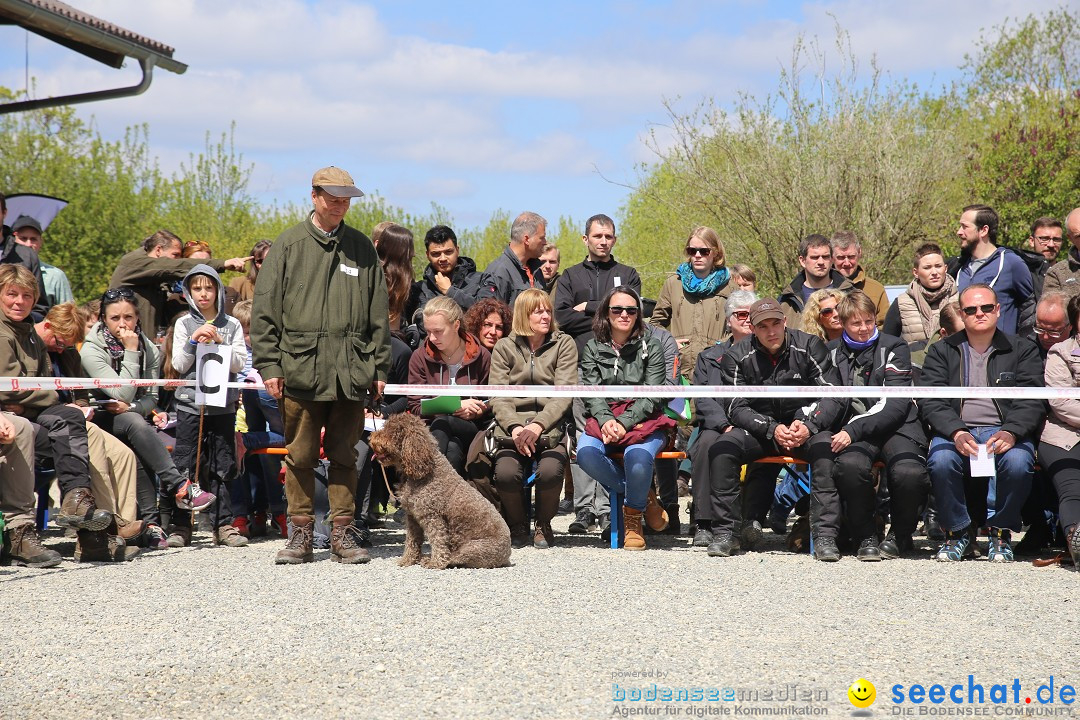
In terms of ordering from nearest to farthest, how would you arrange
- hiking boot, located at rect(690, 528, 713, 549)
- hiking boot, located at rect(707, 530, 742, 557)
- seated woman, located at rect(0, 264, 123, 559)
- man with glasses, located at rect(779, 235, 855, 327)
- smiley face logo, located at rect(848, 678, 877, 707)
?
smiley face logo, located at rect(848, 678, 877, 707) → seated woman, located at rect(0, 264, 123, 559) → hiking boot, located at rect(707, 530, 742, 557) → hiking boot, located at rect(690, 528, 713, 549) → man with glasses, located at rect(779, 235, 855, 327)

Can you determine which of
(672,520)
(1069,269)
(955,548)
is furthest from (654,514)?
(1069,269)

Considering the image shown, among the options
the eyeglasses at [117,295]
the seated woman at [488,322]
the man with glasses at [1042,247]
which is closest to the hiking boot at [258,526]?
the eyeglasses at [117,295]

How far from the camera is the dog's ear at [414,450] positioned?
7.27 meters

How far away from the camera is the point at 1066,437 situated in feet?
25.0

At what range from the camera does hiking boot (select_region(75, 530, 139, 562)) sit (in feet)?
25.3

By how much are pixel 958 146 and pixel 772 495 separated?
18.2 m

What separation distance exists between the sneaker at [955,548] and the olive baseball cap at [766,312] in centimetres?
204

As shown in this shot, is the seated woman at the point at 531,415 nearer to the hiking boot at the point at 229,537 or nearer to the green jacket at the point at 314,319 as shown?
the green jacket at the point at 314,319

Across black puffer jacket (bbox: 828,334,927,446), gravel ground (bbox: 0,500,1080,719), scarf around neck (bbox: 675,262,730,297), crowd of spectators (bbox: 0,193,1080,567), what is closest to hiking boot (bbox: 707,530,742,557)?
crowd of spectators (bbox: 0,193,1080,567)

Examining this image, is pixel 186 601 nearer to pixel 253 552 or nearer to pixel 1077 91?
pixel 253 552

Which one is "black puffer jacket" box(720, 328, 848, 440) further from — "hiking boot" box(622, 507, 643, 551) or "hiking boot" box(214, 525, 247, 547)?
"hiking boot" box(214, 525, 247, 547)

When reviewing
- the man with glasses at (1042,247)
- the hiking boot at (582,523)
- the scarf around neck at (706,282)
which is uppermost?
the man with glasses at (1042,247)

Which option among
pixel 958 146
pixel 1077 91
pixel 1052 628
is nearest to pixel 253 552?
pixel 1052 628

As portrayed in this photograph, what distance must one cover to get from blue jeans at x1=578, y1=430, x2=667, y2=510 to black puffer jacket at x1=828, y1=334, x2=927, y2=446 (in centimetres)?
146
